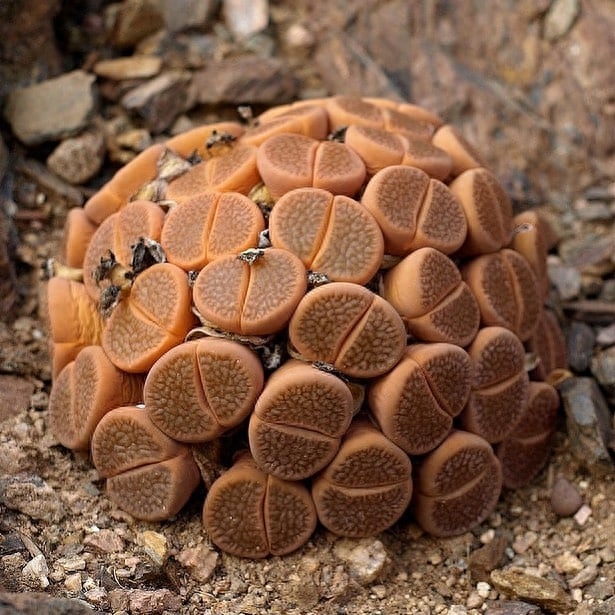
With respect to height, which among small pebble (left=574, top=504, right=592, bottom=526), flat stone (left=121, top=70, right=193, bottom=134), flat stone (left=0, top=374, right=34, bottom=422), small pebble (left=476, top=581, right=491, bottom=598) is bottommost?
small pebble (left=574, top=504, right=592, bottom=526)

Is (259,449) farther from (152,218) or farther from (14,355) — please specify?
(14,355)

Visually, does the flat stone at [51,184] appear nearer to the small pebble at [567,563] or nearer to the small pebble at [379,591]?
the small pebble at [379,591]

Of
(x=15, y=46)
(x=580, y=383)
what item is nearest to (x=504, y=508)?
(x=580, y=383)

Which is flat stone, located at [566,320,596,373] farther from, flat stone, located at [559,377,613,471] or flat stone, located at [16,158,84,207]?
flat stone, located at [16,158,84,207]

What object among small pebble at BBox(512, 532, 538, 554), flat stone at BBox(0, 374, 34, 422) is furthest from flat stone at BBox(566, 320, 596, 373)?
flat stone at BBox(0, 374, 34, 422)

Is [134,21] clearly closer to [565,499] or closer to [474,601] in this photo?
[565,499]

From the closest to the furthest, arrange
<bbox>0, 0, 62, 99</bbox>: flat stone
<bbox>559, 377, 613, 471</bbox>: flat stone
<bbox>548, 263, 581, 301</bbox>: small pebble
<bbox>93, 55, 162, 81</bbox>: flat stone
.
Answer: <bbox>559, 377, 613, 471</bbox>: flat stone
<bbox>0, 0, 62, 99</bbox>: flat stone
<bbox>548, 263, 581, 301</bbox>: small pebble
<bbox>93, 55, 162, 81</bbox>: flat stone

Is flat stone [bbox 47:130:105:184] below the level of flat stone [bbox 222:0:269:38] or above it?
below

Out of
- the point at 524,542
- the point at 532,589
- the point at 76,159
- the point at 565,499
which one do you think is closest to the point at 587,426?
the point at 565,499
